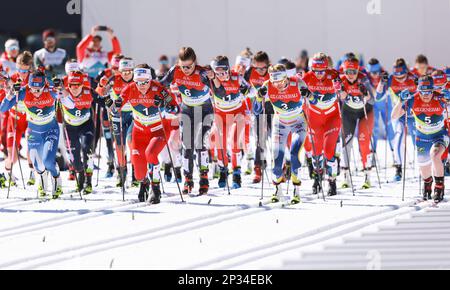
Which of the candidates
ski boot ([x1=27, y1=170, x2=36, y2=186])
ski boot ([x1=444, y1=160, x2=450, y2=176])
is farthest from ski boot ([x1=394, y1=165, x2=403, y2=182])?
ski boot ([x1=27, y1=170, x2=36, y2=186])

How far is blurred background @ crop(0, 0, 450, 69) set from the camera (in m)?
26.9

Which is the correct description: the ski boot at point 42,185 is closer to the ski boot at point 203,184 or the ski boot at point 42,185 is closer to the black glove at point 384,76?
the ski boot at point 203,184

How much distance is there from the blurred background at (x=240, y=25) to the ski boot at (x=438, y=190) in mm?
13421

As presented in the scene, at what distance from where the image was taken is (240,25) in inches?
1105

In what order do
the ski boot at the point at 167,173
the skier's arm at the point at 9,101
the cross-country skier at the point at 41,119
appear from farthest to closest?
the ski boot at the point at 167,173, the skier's arm at the point at 9,101, the cross-country skier at the point at 41,119

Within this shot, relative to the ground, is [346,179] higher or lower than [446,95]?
lower

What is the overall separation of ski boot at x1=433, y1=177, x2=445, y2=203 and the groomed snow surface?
20cm

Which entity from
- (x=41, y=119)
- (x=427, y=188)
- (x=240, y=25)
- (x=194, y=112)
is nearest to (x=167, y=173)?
(x=194, y=112)

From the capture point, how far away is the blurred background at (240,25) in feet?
88.1

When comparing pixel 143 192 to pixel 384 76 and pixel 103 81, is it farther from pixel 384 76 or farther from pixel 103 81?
pixel 384 76

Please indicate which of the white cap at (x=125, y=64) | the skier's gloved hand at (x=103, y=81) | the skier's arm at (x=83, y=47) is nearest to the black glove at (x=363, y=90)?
the white cap at (x=125, y=64)

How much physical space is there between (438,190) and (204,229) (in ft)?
11.1

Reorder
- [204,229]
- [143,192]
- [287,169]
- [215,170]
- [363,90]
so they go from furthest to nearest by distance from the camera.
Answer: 1. [215,170]
2. [363,90]
3. [287,169]
4. [143,192]
5. [204,229]
